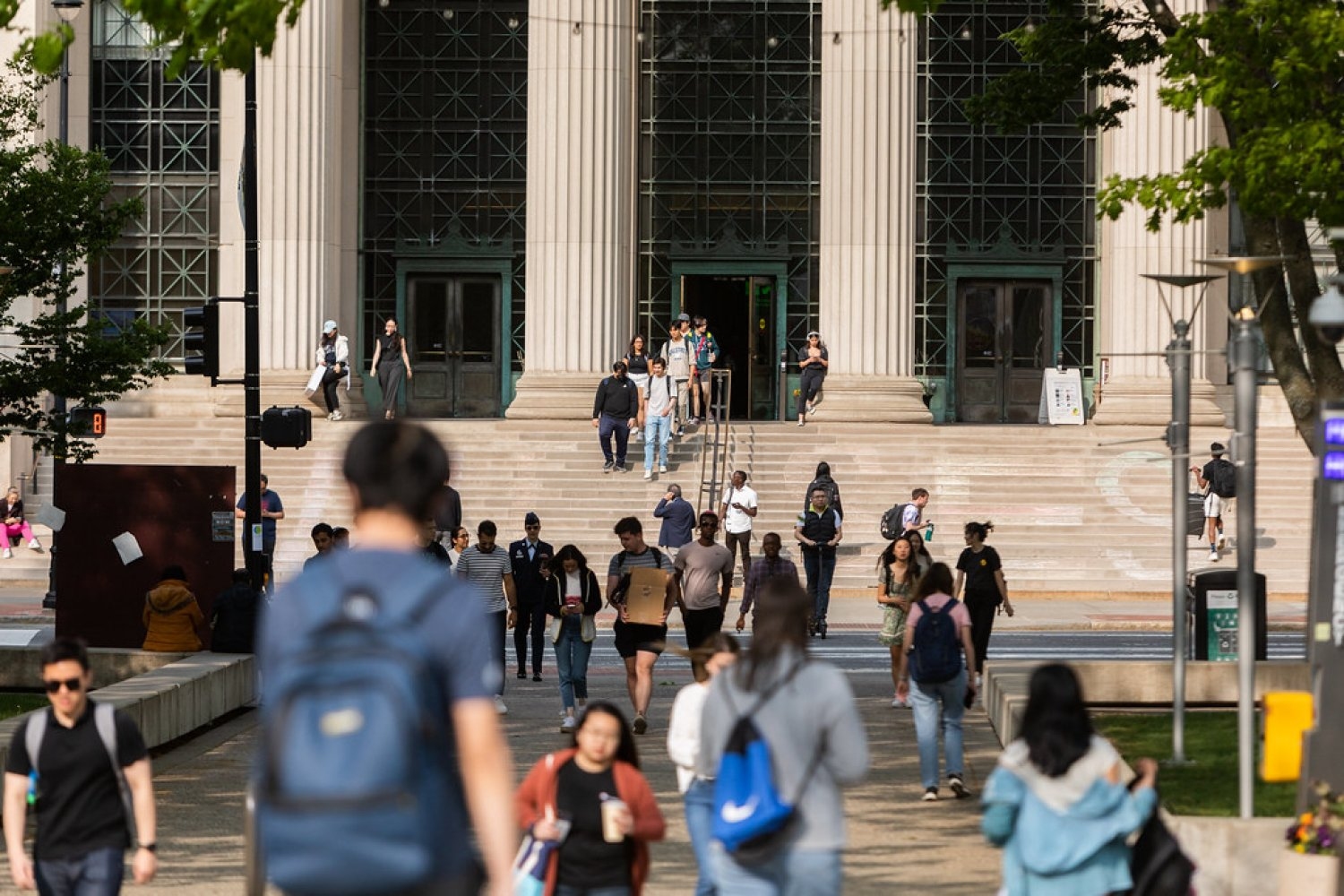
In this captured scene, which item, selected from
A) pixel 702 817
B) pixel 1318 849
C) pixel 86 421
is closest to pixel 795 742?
pixel 702 817

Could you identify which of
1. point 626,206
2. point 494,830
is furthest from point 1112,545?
point 494,830

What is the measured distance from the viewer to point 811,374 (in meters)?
36.2

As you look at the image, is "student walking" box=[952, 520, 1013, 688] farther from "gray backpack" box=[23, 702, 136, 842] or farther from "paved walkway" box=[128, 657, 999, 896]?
"gray backpack" box=[23, 702, 136, 842]

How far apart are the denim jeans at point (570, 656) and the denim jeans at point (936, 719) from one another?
370 cm

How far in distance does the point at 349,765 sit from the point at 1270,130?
12.2 metres

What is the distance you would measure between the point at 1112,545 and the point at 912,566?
45.0 feet

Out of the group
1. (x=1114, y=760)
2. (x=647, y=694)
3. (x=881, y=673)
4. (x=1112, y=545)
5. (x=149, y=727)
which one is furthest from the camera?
(x=1112, y=545)

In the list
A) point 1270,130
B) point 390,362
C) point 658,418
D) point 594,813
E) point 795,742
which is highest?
point 1270,130

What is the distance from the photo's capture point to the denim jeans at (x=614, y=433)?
108ft

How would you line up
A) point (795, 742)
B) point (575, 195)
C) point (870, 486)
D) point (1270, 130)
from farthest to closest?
1. point (575, 195)
2. point (870, 486)
3. point (1270, 130)
4. point (795, 742)

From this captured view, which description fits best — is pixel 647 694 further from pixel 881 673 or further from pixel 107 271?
pixel 107 271

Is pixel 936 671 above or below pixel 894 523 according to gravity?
below

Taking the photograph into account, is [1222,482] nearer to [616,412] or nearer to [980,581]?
[616,412]

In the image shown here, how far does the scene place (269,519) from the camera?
87.2 feet
